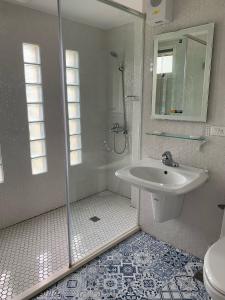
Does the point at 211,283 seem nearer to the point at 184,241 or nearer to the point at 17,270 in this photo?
the point at 184,241

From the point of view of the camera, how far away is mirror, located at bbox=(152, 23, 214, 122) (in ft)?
5.78

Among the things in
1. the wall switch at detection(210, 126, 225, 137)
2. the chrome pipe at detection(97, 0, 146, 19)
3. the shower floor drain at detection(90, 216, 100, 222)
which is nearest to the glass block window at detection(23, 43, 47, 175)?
the shower floor drain at detection(90, 216, 100, 222)

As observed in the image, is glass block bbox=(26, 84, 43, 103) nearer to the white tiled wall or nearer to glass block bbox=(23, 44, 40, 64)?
glass block bbox=(23, 44, 40, 64)

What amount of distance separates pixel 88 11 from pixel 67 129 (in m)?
1.20

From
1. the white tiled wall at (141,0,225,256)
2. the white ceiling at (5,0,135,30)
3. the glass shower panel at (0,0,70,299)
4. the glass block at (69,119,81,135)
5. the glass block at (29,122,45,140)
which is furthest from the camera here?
the glass block at (29,122,45,140)

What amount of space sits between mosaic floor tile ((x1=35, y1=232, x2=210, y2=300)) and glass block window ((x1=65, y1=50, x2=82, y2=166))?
3.30 ft

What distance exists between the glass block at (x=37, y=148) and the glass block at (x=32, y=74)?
66 cm

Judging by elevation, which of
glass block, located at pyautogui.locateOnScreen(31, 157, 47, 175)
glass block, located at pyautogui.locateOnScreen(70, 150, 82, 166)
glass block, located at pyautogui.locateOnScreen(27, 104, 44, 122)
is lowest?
glass block, located at pyautogui.locateOnScreen(31, 157, 47, 175)

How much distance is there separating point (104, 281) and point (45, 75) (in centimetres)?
209

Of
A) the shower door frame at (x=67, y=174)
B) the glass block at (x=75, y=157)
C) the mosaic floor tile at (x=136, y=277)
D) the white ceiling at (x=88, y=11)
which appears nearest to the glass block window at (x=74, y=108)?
the glass block at (x=75, y=157)

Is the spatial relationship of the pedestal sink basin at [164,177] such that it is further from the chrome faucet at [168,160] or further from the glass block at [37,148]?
the glass block at [37,148]

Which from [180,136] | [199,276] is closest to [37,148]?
[180,136]

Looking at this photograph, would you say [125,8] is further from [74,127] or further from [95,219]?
[95,219]

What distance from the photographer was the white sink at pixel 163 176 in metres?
1.57
